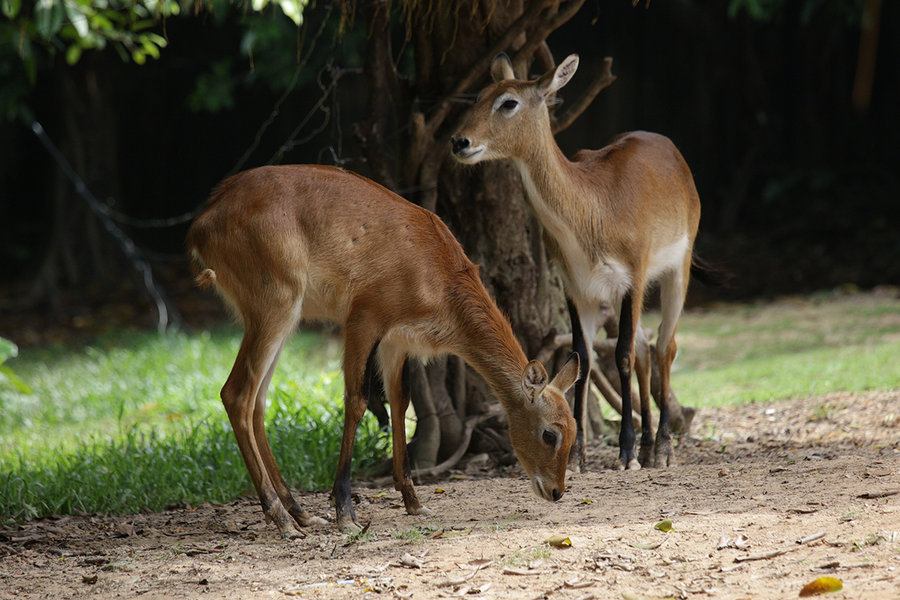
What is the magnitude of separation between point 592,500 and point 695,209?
2.44 m

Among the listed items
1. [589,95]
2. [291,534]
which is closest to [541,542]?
[291,534]

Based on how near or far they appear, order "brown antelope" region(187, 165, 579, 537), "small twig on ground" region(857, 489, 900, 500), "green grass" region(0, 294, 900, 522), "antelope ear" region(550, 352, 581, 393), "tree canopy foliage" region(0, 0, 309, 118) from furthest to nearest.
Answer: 1. "tree canopy foliage" region(0, 0, 309, 118)
2. "green grass" region(0, 294, 900, 522)
3. "antelope ear" region(550, 352, 581, 393)
4. "brown antelope" region(187, 165, 579, 537)
5. "small twig on ground" region(857, 489, 900, 500)

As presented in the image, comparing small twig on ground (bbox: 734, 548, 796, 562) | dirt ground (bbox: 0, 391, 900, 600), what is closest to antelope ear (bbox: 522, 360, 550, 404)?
dirt ground (bbox: 0, 391, 900, 600)

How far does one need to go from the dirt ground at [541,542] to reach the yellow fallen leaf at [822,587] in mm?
33

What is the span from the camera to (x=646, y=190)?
5.75 metres

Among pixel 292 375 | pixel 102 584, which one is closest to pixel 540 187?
pixel 102 584

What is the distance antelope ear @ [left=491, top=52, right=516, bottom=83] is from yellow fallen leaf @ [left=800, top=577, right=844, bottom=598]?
11.0ft

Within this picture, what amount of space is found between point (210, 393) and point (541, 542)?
5025mm

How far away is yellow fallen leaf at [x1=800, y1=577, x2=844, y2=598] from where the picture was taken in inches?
123

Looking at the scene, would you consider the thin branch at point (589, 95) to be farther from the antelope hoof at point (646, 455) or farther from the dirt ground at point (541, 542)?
the dirt ground at point (541, 542)

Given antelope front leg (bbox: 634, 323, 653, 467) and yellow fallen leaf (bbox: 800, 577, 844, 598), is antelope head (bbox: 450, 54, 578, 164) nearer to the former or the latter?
antelope front leg (bbox: 634, 323, 653, 467)

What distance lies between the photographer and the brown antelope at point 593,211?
525 centimetres

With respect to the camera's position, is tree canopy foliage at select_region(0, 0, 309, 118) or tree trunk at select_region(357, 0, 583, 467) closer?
tree trunk at select_region(357, 0, 583, 467)

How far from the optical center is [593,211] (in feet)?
17.9
